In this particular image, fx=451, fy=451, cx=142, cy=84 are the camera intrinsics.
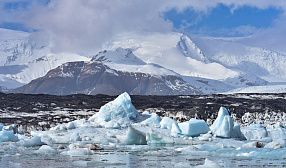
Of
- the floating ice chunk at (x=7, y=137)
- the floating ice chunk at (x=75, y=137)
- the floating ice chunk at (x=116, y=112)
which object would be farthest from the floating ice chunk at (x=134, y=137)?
the floating ice chunk at (x=116, y=112)

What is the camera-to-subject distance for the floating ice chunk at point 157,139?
46703 mm

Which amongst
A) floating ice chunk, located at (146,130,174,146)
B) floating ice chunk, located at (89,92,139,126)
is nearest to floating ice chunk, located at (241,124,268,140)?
floating ice chunk, located at (146,130,174,146)

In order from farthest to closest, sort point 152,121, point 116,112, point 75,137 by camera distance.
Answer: point 116,112 → point 152,121 → point 75,137

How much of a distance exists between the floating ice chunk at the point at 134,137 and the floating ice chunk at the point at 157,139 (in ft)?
2.97

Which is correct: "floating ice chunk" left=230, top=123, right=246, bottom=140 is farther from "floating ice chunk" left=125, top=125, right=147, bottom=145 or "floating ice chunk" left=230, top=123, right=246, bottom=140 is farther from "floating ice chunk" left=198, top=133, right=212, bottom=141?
"floating ice chunk" left=125, top=125, right=147, bottom=145

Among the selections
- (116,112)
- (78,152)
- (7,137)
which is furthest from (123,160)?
(116,112)

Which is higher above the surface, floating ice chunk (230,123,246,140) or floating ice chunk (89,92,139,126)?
floating ice chunk (89,92,139,126)

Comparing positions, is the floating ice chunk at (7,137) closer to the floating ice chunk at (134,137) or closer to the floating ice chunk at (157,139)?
the floating ice chunk at (134,137)

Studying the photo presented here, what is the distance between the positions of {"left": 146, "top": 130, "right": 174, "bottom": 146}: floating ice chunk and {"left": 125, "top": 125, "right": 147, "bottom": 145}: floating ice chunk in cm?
90

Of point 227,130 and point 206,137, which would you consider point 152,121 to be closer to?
point 227,130

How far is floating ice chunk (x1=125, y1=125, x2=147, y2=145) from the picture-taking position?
155 feet

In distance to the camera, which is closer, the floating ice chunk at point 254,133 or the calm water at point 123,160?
the calm water at point 123,160

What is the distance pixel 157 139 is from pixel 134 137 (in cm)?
246

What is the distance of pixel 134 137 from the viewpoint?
47750 mm
